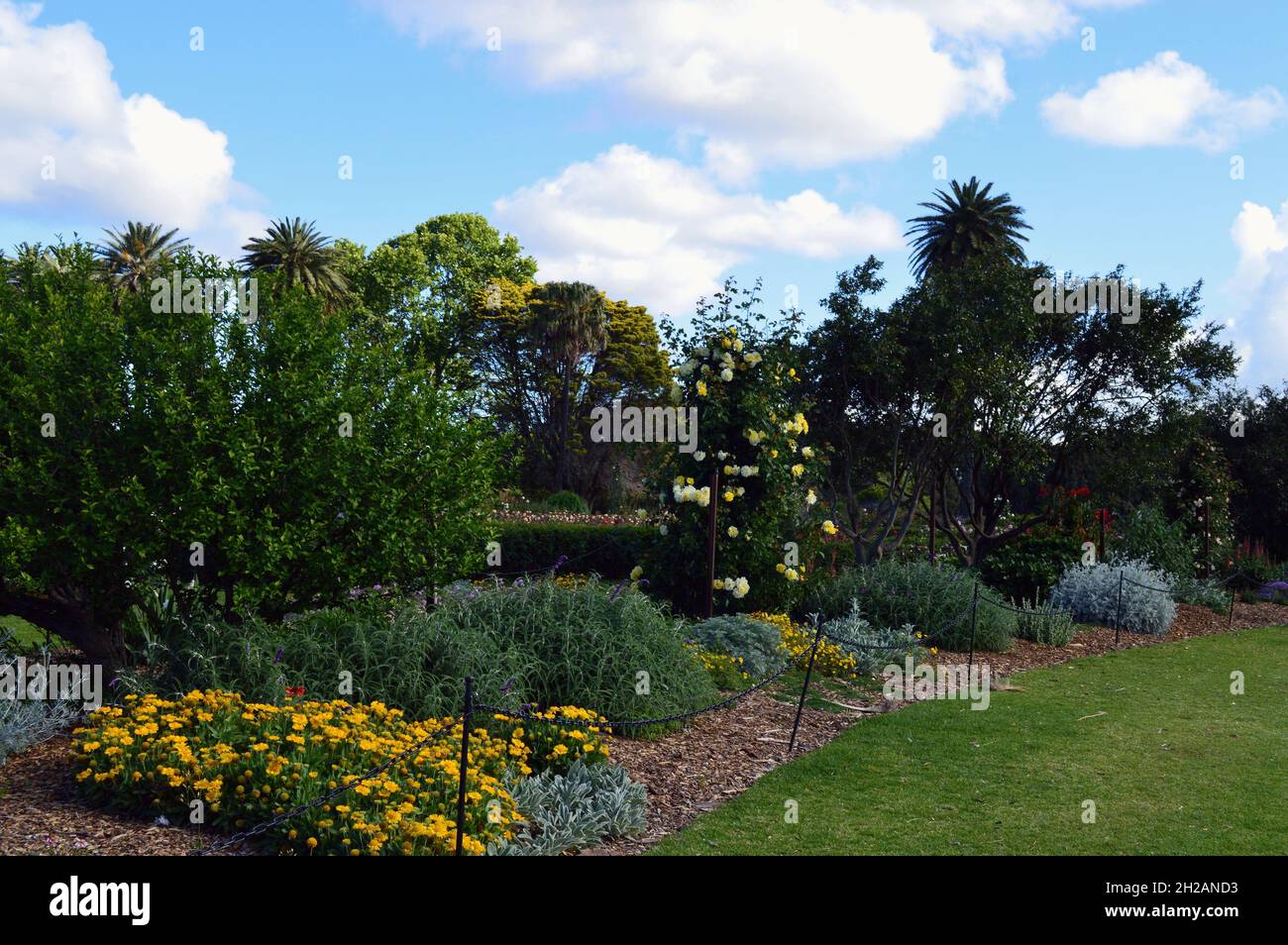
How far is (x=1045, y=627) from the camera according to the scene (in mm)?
12789

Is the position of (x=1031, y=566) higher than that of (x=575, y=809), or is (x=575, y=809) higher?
(x=1031, y=566)

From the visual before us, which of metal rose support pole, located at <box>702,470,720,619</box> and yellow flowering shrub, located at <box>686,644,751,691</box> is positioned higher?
metal rose support pole, located at <box>702,470,720,619</box>

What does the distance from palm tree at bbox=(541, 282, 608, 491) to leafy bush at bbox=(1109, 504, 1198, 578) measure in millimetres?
21694

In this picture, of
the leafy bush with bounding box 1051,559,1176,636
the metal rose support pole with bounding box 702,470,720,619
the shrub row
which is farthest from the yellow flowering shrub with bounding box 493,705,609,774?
the leafy bush with bounding box 1051,559,1176,636

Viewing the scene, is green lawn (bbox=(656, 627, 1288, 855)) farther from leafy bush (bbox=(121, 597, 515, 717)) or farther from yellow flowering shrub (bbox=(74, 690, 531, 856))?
leafy bush (bbox=(121, 597, 515, 717))

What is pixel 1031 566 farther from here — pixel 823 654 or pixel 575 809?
pixel 575 809

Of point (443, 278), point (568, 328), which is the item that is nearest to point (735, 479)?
point (568, 328)

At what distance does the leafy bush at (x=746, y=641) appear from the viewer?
948 centimetres

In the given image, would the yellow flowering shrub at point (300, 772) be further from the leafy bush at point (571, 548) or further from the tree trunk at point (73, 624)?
the leafy bush at point (571, 548)

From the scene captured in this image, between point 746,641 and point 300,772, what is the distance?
5212 mm

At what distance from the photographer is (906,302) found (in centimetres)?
1584

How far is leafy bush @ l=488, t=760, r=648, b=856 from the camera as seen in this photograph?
527cm

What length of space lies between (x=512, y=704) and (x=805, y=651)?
386cm
